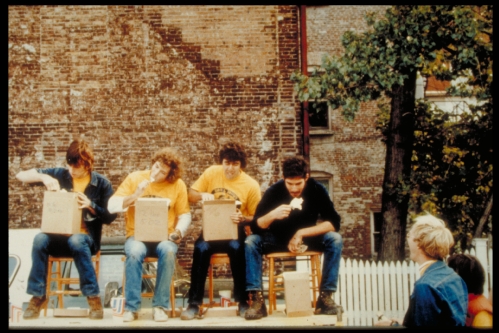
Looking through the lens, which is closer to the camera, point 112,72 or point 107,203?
point 107,203

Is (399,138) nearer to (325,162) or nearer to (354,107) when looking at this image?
(354,107)

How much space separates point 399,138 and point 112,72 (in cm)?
490

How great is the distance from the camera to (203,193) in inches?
212

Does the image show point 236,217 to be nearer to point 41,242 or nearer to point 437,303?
point 41,242

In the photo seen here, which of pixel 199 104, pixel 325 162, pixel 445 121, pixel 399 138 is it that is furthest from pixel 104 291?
pixel 325 162

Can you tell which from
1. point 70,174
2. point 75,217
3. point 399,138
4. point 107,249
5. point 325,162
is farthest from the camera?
point 325,162

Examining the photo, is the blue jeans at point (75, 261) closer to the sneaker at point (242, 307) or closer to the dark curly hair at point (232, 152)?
the sneaker at point (242, 307)

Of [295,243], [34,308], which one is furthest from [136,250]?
[295,243]

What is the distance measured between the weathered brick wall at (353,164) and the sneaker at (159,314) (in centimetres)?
1050

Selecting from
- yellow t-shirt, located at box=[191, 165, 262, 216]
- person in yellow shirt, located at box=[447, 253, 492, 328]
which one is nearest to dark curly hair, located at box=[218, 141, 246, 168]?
yellow t-shirt, located at box=[191, 165, 262, 216]

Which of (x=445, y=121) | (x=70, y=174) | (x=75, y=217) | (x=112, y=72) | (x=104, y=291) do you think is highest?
(x=112, y=72)

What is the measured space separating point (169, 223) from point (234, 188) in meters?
0.71

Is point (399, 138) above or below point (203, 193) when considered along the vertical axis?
above

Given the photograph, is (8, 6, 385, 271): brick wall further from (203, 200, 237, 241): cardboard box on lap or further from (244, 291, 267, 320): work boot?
(244, 291, 267, 320): work boot
